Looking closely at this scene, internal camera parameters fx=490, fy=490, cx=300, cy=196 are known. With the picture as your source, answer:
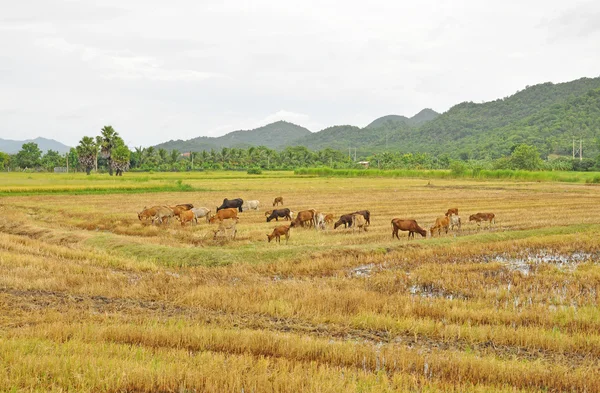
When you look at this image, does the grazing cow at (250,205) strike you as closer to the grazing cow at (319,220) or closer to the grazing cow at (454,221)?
the grazing cow at (319,220)

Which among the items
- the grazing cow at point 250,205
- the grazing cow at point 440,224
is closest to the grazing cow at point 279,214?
the grazing cow at point 250,205

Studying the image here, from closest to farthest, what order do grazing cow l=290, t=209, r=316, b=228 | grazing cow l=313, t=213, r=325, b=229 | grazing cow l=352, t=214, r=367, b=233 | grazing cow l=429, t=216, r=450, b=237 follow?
grazing cow l=429, t=216, r=450, b=237
grazing cow l=352, t=214, r=367, b=233
grazing cow l=313, t=213, r=325, b=229
grazing cow l=290, t=209, r=316, b=228

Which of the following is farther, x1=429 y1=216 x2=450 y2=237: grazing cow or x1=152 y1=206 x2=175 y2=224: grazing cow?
x1=152 y1=206 x2=175 y2=224: grazing cow

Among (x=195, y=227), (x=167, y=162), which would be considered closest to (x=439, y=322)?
(x=195, y=227)

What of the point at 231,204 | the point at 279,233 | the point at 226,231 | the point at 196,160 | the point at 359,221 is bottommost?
the point at 226,231

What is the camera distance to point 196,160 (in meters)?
142

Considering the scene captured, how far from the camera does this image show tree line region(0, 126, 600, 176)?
103500 mm

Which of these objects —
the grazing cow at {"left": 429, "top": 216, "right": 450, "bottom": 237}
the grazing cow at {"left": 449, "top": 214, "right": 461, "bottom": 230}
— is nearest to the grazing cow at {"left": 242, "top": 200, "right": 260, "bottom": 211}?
the grazing cow at {"left": 449, "top": 214, "right": 461, "bottom": 230}

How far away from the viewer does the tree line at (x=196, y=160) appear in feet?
340

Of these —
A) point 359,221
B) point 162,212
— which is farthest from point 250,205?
point 359,221

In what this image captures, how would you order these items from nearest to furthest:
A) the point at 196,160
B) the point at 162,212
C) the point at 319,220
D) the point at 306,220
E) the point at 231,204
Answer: the point at 319,220
the point at 306,220
the point at 162,212
the point at 231,204
the point at 196,160

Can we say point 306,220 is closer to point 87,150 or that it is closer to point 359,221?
point 359,221

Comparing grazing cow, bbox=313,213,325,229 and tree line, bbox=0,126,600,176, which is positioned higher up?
tree line, bbox=0,126,600,176

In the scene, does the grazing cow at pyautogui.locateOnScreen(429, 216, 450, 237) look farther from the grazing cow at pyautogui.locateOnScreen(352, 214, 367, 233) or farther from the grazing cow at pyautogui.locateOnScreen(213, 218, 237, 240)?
the grazing cow at pyautogui.locateOnScreen(213, 218, 237, 240)
